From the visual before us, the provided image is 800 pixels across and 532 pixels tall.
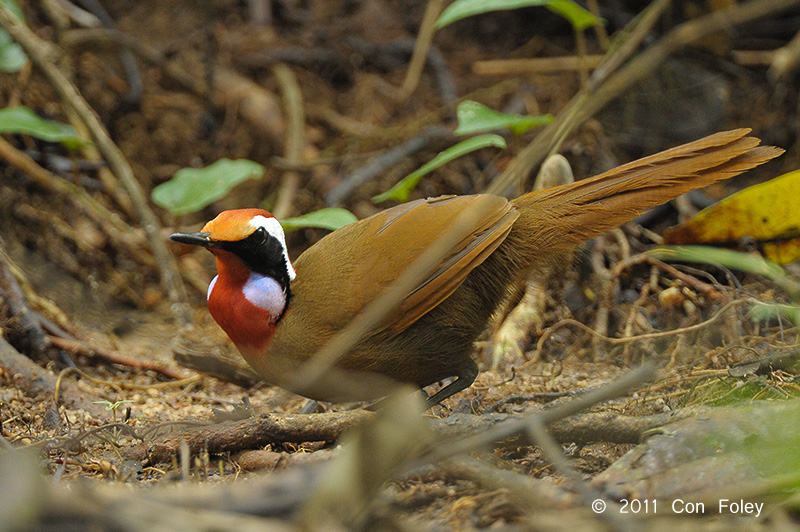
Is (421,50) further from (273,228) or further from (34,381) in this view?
(34,381)

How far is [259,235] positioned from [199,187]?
1473 mm

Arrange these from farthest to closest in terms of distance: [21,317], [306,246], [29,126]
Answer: [306,246], [29,126], [21,317]

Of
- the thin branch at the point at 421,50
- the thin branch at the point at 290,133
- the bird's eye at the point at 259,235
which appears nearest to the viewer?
the bird's eye at the point at 259,235

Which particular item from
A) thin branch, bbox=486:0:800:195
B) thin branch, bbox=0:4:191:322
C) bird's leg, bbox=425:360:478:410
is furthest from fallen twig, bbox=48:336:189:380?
thin branch, bbox=486:0:800:195

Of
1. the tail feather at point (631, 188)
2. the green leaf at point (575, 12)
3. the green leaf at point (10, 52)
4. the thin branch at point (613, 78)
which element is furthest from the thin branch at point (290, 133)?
the tail feather at point (631, 188)

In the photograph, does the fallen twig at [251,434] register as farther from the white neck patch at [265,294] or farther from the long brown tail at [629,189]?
the long brown tail at [629,189]

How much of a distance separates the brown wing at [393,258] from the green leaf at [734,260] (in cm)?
80

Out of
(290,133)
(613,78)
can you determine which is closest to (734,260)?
(613,78)

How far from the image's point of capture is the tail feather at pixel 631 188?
2.55 meters

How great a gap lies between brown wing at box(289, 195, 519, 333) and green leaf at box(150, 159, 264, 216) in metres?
1.17

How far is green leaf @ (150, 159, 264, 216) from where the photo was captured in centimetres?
383

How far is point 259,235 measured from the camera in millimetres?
2613

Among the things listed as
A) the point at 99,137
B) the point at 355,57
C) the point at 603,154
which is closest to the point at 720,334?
the point at 603,154

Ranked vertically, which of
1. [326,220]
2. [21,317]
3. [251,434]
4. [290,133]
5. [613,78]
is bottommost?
[251,434]
